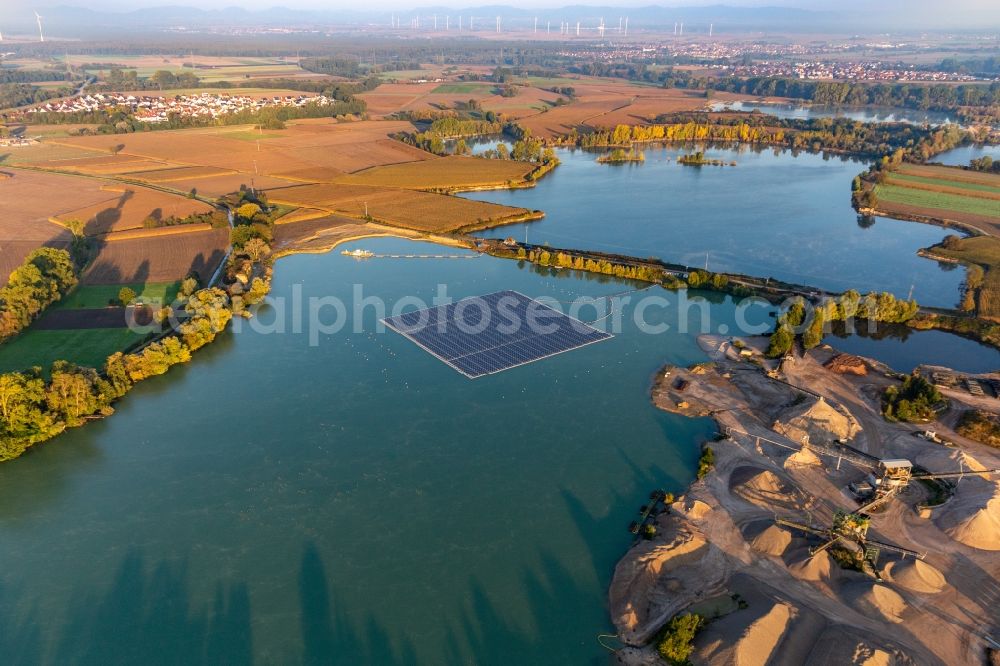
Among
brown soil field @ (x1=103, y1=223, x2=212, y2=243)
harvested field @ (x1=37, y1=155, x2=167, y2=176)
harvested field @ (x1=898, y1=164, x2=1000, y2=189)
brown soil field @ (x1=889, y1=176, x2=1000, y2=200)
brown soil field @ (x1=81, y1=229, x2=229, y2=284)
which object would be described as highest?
harvested field @ (x1=37, y1=155, x2=167, y2=176)

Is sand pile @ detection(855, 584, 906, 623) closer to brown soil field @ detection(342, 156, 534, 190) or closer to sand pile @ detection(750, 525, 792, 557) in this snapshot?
sand pile @ detection(750, 525, 792, 557)

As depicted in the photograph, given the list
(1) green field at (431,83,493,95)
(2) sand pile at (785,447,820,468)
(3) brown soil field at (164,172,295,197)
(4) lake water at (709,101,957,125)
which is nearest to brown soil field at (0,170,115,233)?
(3) brown soil field at (164,172,295,197)

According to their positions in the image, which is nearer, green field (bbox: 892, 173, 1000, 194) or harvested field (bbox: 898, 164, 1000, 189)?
green field (bbox: 892, 173, 1000, 194)

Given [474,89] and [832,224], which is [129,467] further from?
[474,89]

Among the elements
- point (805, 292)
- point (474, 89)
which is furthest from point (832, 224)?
point (474, 89)

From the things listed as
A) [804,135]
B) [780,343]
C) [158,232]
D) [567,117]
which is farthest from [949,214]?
[158,232]

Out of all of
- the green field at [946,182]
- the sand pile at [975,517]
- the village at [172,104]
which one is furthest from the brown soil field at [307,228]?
the village at [172,104]
